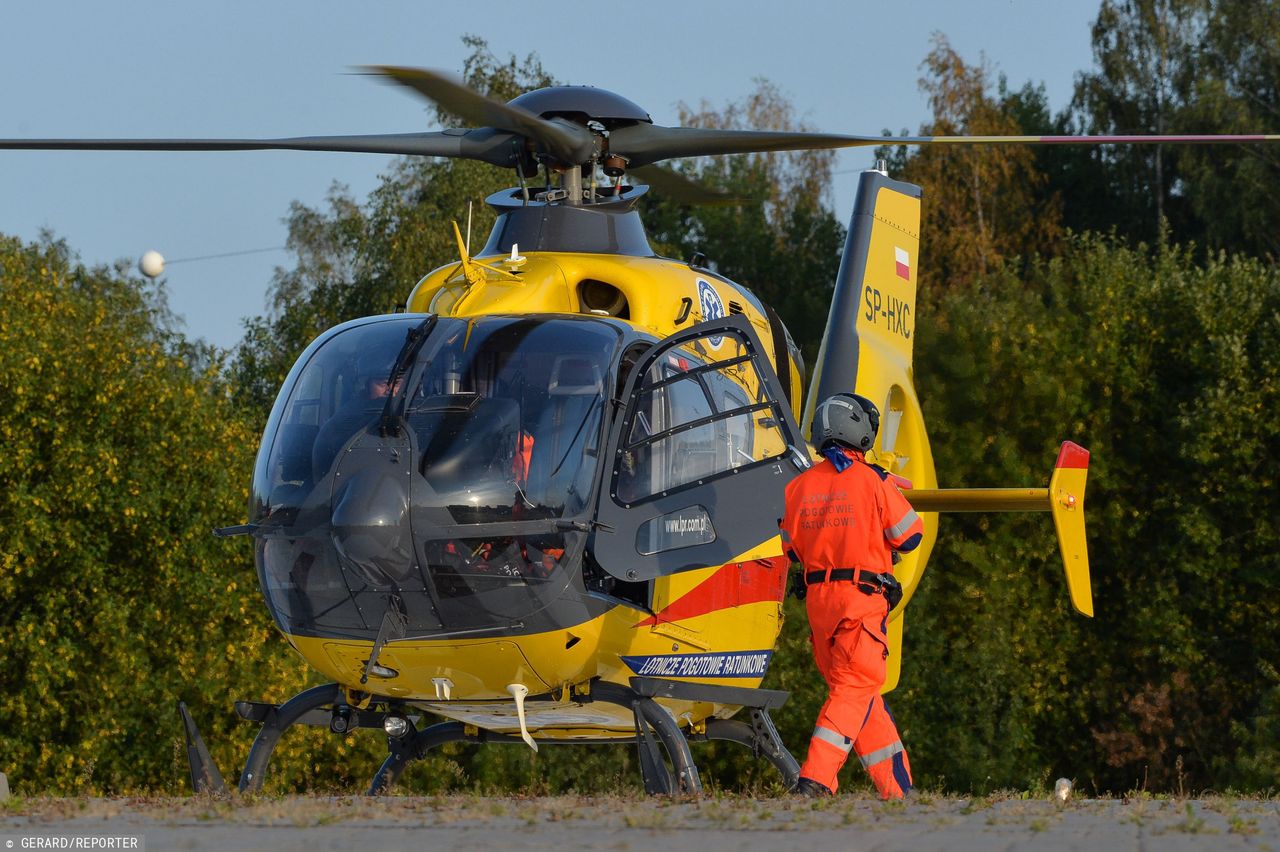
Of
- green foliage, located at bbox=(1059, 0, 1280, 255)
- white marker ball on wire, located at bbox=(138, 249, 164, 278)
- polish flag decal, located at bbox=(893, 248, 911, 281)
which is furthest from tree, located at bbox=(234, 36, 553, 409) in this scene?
polish flag decal, located at bbox=(893, 248, 911, 281)

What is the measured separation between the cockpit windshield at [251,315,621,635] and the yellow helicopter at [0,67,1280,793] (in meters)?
0.01

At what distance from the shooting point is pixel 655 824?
661cm

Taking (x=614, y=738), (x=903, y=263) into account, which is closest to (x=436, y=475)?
(x=614, y=738)

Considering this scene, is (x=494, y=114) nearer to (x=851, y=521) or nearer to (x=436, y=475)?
(x=436, y=475)

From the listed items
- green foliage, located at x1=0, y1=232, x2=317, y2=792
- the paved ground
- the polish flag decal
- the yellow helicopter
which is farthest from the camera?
green foliage, located at x1=0, y1=232, x2=317, y2=792

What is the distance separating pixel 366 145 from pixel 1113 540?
24.6 meters

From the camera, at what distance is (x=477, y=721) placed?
10523 mm

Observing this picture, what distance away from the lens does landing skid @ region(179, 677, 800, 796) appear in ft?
31.0

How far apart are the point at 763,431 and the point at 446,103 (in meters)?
2.82

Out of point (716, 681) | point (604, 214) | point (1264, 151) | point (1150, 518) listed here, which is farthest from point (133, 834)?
point (1264, 151)

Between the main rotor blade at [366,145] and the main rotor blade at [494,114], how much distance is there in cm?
42

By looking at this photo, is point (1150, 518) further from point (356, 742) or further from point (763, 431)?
point (763, 431)

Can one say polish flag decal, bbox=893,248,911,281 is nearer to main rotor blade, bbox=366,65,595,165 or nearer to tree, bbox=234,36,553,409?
main rotor blade, bbox=366,65,595,165

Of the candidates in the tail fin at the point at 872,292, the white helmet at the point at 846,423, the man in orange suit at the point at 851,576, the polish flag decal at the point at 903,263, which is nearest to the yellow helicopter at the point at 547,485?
the white helmet at the point at 846,423
